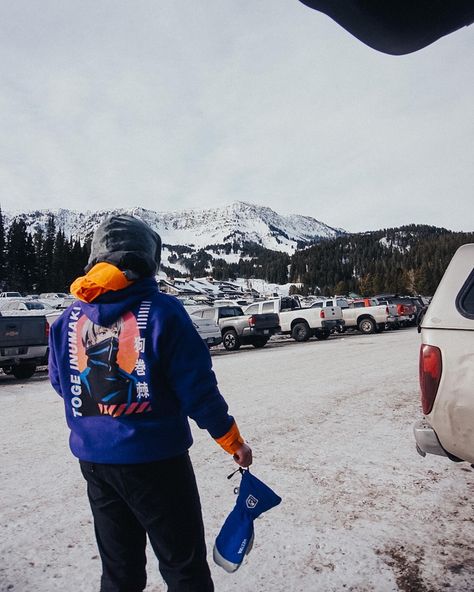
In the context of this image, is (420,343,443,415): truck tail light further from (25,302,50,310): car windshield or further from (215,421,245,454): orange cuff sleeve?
(25,302,50,310): car windshield

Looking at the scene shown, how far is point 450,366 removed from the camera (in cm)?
310

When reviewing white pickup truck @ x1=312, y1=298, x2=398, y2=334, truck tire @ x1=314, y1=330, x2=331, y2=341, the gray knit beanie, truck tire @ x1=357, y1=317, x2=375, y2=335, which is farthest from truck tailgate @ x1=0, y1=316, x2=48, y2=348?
truck tire @ x1=357, y1=317, x2=375, y2=335

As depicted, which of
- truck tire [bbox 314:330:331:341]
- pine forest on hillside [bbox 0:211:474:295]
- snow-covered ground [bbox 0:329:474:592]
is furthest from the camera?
pine forest on hillside [bbox 0:211:474:295]

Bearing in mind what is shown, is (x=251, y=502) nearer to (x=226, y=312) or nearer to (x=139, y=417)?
(x=139, y=417)

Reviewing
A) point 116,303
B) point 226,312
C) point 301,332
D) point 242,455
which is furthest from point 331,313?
point 116,303

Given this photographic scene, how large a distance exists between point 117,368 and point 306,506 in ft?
7.76

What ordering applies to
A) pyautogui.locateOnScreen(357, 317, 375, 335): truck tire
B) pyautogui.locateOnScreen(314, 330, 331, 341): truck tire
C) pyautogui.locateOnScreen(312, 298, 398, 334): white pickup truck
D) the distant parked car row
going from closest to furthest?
the distant parked car row → pyautogui.locateOnScreen(314, 330, 331, 341): truck tire → pyautogui.locateOnScreen(312, 298, 398, 334): white pickup truck → pyautogui.locateOnScreen(357, 317, 375, 335): truck tire

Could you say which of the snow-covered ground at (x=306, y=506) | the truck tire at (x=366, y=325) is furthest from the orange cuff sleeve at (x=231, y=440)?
the truck tire at (x=366, y=325)

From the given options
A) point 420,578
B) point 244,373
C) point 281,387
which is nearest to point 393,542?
point 420,578

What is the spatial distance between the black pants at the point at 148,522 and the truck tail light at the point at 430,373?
1964 mm

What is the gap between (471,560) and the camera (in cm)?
283

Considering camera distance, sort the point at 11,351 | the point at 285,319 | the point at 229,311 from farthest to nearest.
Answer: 1. the point at 285,319
2. the point at 229,311
3. the point at 11,351

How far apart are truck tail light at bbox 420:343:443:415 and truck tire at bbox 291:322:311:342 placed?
62.3 ft

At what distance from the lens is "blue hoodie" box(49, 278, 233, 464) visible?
1890 millimetres
